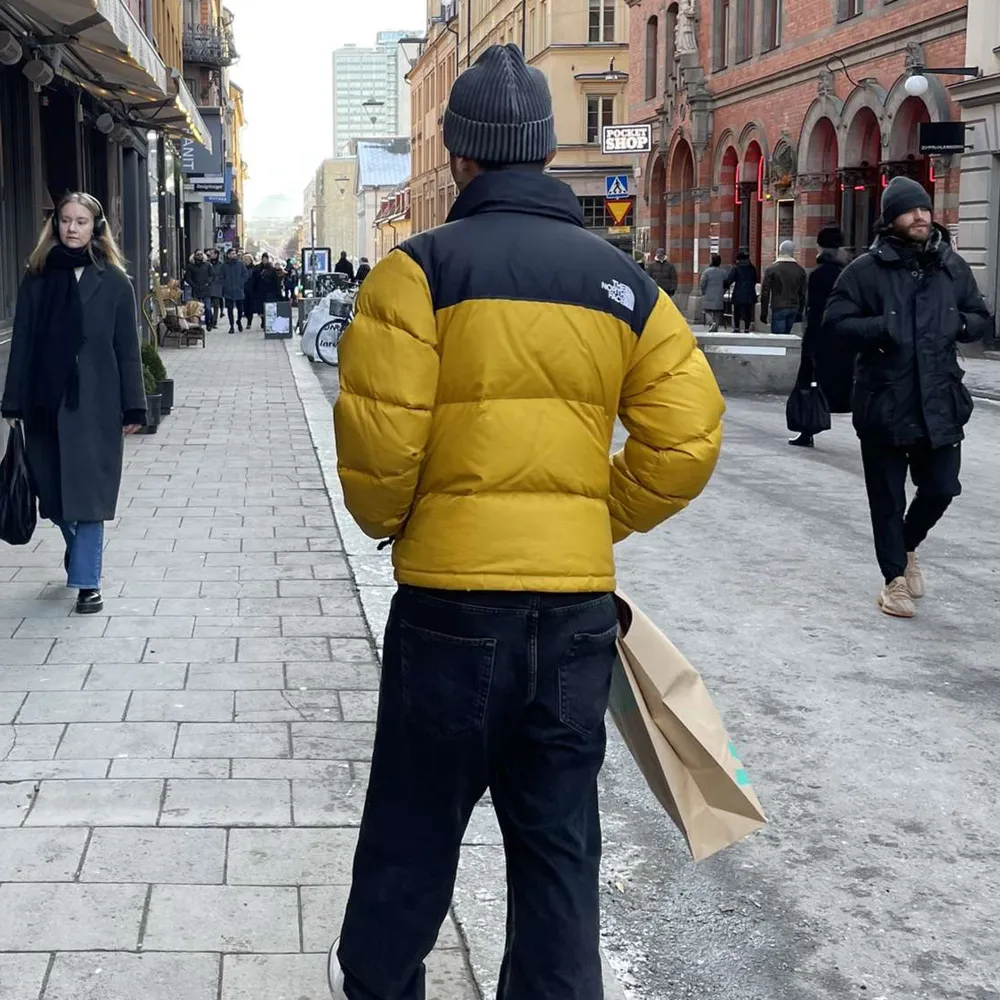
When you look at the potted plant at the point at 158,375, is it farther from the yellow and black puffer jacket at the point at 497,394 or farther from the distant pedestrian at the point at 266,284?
the distant pedestrian at the point at 266,284

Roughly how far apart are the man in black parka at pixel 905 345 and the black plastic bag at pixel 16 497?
3552 mm

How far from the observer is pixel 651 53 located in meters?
44.8

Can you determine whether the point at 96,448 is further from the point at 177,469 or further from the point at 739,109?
the point at 739,109

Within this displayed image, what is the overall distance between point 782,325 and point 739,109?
51.3 feet

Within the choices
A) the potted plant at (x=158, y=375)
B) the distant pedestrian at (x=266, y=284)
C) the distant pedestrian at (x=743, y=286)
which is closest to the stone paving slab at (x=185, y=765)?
the potted plant at (x=158, y=375)

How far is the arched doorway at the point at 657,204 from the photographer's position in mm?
43281

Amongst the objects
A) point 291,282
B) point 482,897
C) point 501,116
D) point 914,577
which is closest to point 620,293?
point 501,116

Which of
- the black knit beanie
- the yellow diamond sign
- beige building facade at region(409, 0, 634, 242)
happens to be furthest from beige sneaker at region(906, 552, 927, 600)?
beige building facade at region(409, 0, 634, 242)

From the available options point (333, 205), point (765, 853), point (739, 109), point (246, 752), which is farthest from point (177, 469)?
point (333, 205)

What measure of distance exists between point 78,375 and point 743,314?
2523cm

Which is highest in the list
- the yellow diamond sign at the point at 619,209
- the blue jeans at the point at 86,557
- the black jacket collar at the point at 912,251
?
the yellow diamond sign at the point at 619,209

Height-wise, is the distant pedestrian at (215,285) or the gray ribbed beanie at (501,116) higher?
the gray ribbed beanie at (501,116)

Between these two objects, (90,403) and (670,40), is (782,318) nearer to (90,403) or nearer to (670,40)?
(90,403)

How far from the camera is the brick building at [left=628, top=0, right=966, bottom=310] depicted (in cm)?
2725
